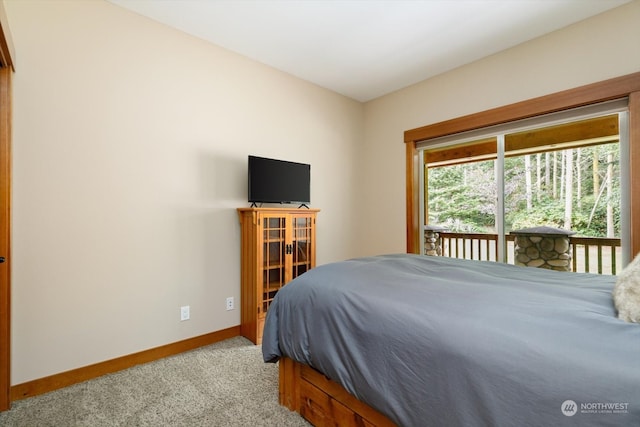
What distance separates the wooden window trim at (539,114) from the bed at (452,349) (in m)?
1.21

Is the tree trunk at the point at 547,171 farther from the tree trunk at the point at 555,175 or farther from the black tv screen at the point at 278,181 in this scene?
the black tv screen at the point at 278,181

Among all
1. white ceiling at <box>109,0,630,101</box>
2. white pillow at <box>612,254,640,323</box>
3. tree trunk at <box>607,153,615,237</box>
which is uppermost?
white ceiling at <box>109,0,630,101</box>

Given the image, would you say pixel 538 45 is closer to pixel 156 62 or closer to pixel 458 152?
pixel 458 152

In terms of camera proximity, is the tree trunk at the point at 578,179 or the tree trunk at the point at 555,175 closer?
the tree trunk at the point at 578,179

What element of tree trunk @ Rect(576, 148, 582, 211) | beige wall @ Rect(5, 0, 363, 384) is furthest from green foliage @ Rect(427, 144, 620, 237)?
beige wall @ Rect(5, 0, 363, 384)

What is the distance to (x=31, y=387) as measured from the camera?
1846 millimetres

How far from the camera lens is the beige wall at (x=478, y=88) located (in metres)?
2.26

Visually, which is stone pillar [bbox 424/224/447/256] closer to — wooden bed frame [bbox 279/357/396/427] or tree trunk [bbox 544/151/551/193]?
tree trunk [bbox 544/151/551/193]

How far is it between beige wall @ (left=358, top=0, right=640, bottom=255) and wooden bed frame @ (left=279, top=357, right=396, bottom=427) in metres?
2.34

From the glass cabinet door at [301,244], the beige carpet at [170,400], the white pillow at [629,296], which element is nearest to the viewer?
the white pillow at [629,296]

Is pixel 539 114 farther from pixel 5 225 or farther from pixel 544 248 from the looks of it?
pixel 5 225

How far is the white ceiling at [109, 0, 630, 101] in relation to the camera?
2203 millimetres

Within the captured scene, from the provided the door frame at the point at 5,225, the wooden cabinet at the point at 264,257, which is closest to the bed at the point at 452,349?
the wooden cabinet at the point at 264,257

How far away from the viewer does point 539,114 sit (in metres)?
2.62
